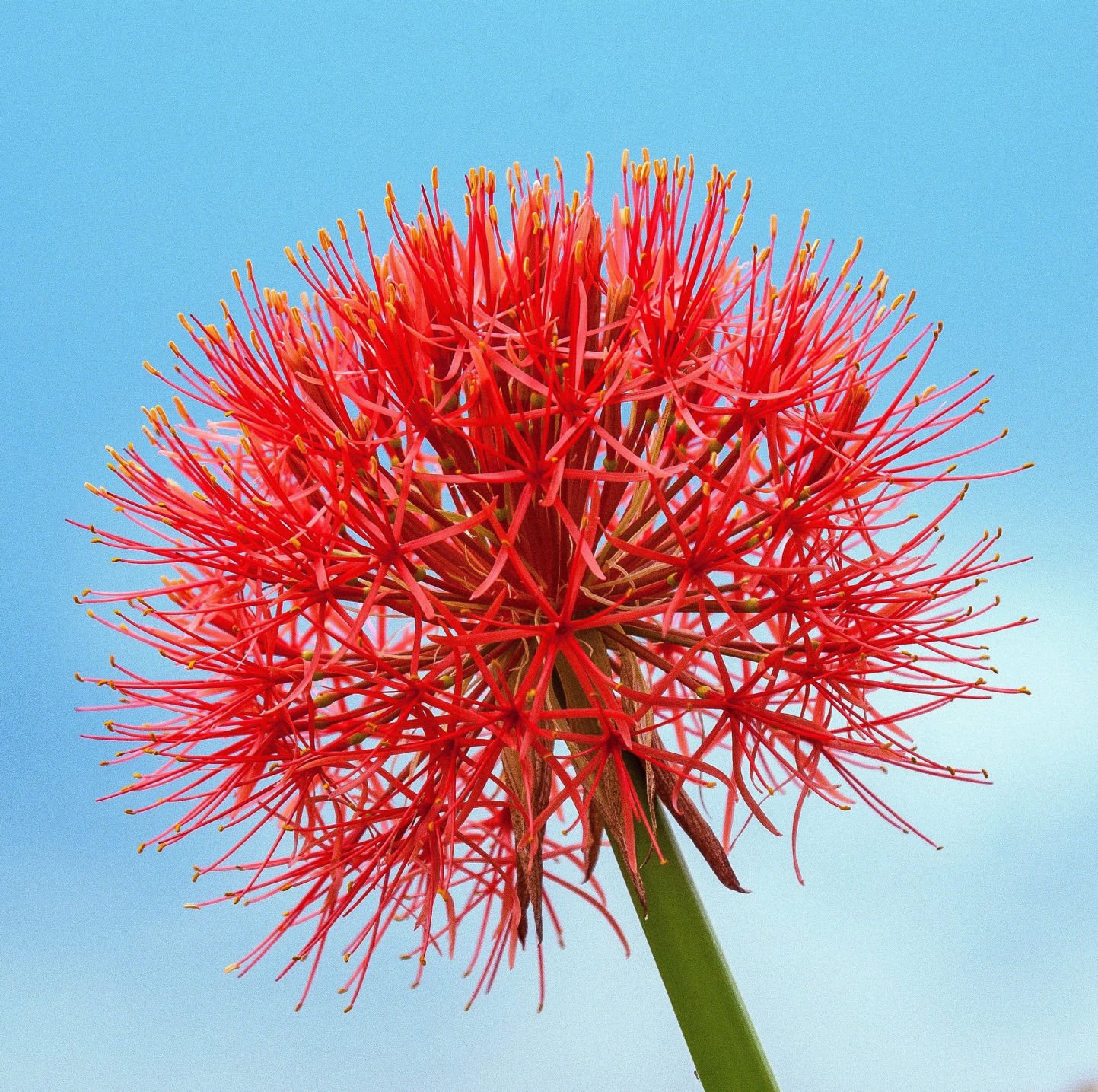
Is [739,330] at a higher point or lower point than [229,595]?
higher

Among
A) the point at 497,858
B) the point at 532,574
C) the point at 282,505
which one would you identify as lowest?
the point at 497,858

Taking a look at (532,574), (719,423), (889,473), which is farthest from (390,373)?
(889,473)

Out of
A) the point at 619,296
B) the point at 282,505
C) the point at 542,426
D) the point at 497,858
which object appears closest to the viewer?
Result: the point at 542,426

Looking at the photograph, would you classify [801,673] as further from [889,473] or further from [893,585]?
[889,473]

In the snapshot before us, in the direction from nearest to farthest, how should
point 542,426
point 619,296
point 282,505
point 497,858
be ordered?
point 542,426 < point 282,505 < point 619,296 < point 497,858

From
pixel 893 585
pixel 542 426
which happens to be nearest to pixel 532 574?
pixel 542 426

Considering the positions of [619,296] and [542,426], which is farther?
[619,296]
